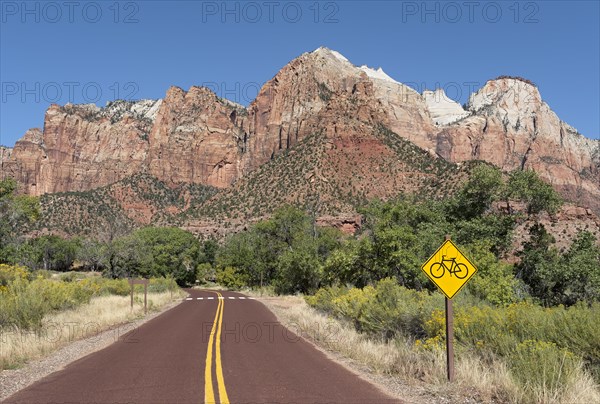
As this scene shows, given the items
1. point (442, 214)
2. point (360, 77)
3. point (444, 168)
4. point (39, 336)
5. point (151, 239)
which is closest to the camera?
point (39, 336)

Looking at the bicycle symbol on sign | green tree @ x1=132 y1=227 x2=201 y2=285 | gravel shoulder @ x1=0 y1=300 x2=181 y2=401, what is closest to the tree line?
the bicycle symbol on sign

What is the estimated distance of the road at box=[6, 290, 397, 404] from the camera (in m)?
8.12

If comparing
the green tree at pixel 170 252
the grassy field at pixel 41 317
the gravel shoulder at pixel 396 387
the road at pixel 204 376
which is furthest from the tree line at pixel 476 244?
the green tree at pixel 170 252

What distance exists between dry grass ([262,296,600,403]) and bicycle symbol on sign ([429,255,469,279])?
1.63 m

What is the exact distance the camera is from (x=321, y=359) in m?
12.2

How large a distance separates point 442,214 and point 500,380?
22702 mm

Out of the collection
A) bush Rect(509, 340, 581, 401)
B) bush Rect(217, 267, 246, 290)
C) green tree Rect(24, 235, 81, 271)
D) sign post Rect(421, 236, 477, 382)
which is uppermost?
green tree Rect(24, 235, 81, 271)

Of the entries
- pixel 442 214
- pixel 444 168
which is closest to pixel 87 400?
pixel 442 214

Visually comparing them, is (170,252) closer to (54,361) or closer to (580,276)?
(580,276)

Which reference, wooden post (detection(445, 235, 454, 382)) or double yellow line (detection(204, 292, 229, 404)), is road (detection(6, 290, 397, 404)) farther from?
wooden post (detection(445, 235, 454, 382))

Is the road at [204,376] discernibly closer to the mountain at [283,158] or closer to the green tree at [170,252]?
the mountain at [283,158]

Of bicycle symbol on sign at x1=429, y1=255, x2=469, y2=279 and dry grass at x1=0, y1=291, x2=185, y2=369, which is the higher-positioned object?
bicycle symbol on sign at x1=429, y1=255, x2=469, y2=279

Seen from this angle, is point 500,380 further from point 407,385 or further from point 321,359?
point 321,359

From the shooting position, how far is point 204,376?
9.88 metres
